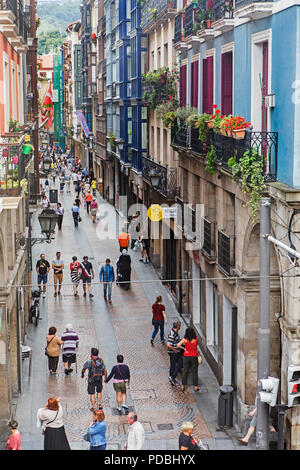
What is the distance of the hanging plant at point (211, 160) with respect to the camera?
19344mm

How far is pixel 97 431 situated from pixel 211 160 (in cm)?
801

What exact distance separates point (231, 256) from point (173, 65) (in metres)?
13.0

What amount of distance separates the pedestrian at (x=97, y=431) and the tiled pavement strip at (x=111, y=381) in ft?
5.41

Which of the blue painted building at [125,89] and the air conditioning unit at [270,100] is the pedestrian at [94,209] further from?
the air conditioning unit at [270,100]

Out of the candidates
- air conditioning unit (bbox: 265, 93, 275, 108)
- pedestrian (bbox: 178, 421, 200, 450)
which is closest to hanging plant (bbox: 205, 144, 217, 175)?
air conditioning unit (bbox: 265, 93, 275, 108)

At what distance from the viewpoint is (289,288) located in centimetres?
1413

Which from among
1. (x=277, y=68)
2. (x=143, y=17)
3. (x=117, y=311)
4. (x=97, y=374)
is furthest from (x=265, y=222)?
(x=143, y=17)

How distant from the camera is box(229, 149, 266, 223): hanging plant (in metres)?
15.0

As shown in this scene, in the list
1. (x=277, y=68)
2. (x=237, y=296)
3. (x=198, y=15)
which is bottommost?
(x=237, y=296)

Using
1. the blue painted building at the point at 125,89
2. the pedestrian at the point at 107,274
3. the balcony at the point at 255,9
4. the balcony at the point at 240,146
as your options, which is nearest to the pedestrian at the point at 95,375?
the balcony at the point at 240,146

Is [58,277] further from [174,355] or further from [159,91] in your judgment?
[174,355]

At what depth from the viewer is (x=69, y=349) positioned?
2052cm

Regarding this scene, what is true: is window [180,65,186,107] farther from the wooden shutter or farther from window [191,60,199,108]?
the wooden shutter

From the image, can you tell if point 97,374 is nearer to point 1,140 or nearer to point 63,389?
point 63,389
